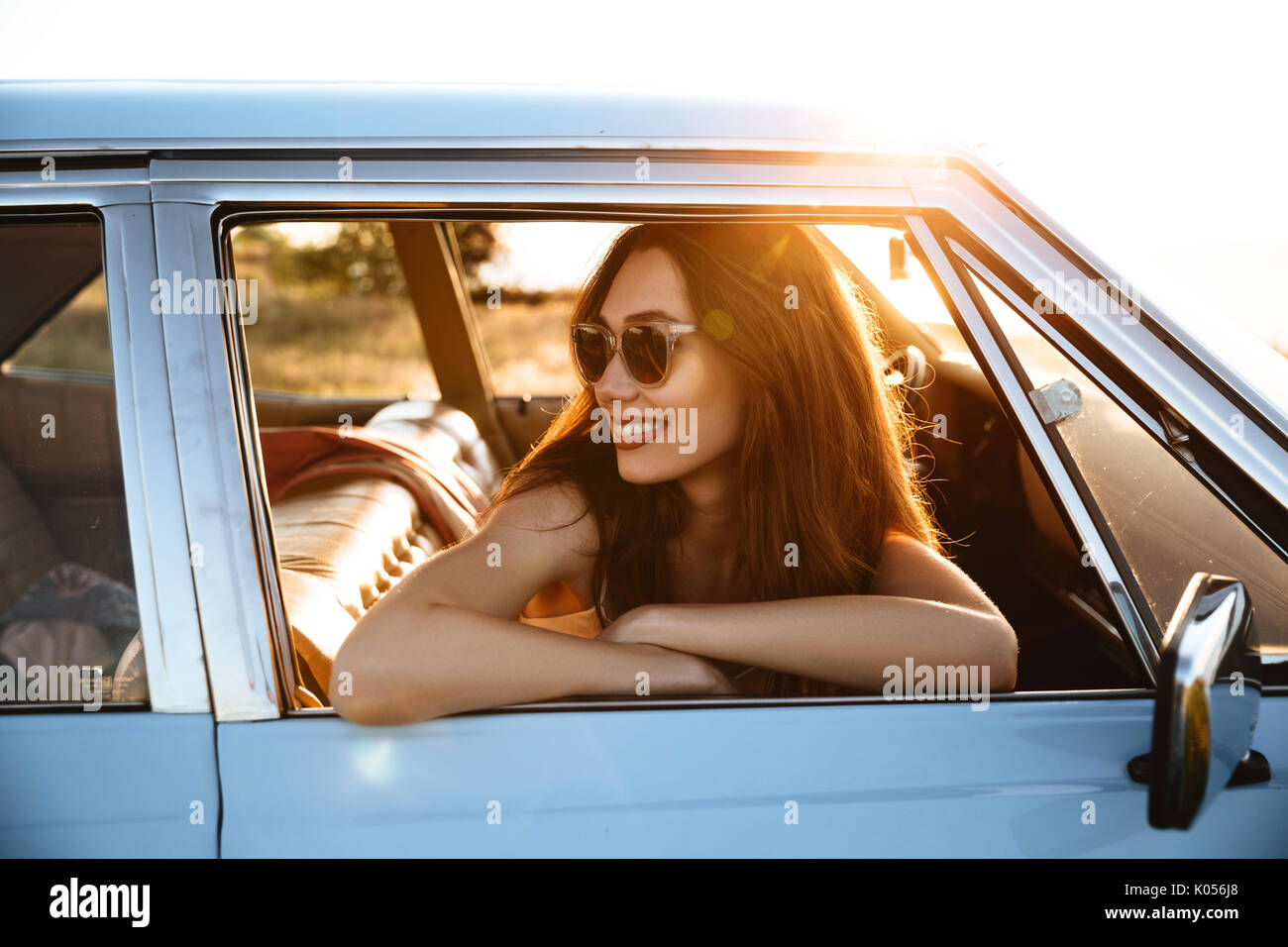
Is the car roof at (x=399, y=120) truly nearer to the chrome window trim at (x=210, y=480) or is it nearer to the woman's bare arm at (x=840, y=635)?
the chrome window trim at (x=210, y=480)

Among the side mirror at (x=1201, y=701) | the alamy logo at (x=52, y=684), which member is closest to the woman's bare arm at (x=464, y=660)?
the alamy logo at (x=52, y=684)

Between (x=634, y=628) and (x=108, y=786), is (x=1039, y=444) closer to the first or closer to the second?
(x=634, y=628)

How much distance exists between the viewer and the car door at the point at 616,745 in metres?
1.24

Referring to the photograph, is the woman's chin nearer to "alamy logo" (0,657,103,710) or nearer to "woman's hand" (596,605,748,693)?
"woman's hand" (596,605,748,693)

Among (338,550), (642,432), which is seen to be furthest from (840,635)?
(338,550)

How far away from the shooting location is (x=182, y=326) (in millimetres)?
1293

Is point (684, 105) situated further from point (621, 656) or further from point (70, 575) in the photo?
point (70, 575)

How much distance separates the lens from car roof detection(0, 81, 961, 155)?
1.29m

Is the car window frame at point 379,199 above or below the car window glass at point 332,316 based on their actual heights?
below
